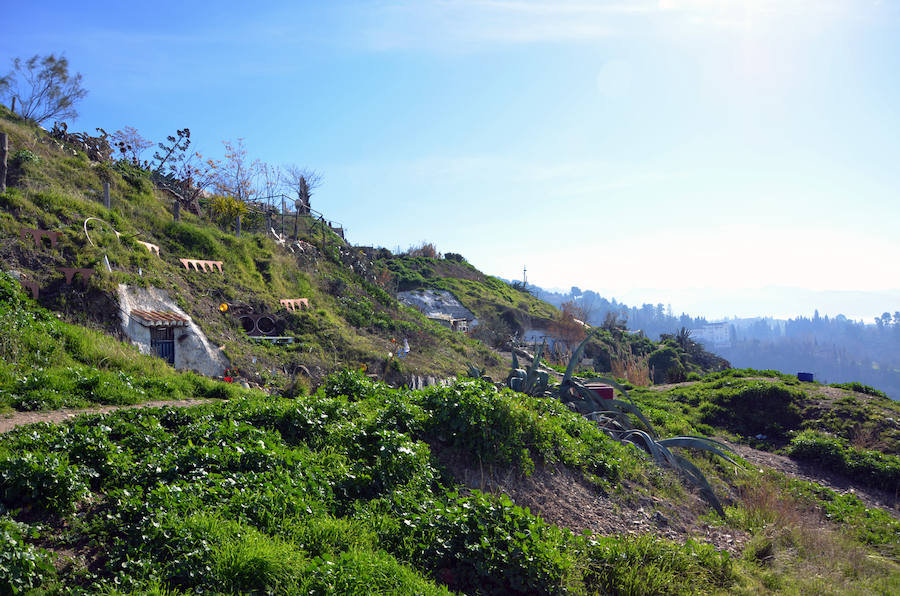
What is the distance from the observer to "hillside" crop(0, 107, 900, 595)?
3.10 meters

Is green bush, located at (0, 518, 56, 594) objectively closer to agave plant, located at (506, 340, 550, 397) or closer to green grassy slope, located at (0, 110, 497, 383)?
agave plant, located at (506, 340, 550, 397)

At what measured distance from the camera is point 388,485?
14.0 ft

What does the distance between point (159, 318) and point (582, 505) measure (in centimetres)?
1059

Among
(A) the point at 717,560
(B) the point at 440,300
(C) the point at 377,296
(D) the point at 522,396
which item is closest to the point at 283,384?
(D) the point at 522,396

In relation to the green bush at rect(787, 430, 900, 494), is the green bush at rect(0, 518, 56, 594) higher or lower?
higher

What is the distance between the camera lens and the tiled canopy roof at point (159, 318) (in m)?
11.4

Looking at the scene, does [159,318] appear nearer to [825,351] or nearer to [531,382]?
[531,382]

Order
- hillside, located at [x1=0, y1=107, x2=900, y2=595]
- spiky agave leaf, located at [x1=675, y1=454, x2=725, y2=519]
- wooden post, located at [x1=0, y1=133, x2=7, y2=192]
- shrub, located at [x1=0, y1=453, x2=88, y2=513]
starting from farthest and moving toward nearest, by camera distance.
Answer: wooden post, located at [x1=0, y1=133, x2=7, y2=192] < spiky agave leaf, located at [x1=675, y1=454, x2=725, y2=519] < shrub, located at [x1=0, y1=453, x2=88, y2=513] < hillside, located at [x1=0, y1=107, x2=900, y2=595]

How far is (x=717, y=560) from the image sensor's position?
4.06m

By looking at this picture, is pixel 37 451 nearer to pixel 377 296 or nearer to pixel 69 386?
pixel 69 386

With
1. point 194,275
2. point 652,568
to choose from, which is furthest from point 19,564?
point 194,275

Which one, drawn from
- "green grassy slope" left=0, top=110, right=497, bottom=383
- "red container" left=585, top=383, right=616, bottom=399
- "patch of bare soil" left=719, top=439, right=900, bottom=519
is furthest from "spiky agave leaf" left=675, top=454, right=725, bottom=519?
"green grassy slope" left=0, top=110, right=497, bottom=383

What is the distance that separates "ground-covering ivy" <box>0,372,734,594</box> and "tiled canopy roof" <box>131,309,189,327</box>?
297 inches

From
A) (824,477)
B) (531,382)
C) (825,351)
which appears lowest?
(825,351)
